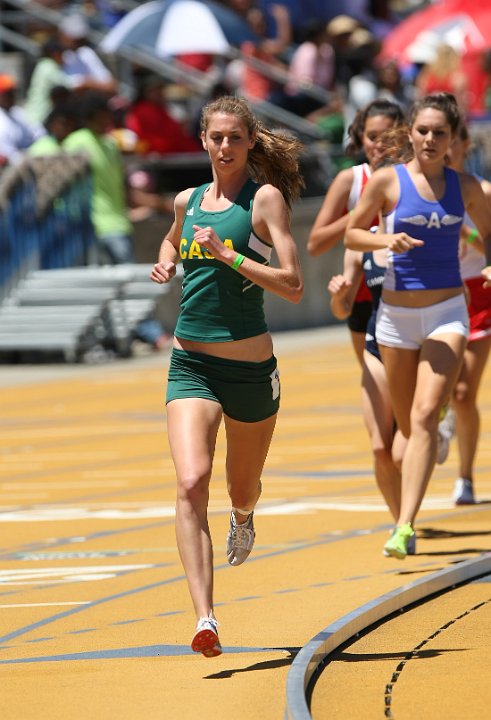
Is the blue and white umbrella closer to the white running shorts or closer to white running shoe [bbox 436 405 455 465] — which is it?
white running shoe [bbox 436 405 455 465]

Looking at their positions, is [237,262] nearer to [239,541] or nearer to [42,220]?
[239,541]

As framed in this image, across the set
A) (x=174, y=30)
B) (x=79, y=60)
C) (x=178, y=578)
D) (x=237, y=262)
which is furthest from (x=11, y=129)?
(x=237, y=262)

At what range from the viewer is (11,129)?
22281 millimetres

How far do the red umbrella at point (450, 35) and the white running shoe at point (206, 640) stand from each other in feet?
67.3

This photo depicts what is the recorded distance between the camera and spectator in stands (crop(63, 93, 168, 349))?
2162 cm

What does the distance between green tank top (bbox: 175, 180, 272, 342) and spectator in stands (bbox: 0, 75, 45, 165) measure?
1418 centimetres

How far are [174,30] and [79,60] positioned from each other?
1903mm

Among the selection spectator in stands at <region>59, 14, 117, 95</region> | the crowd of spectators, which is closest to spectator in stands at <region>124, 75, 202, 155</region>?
the crowd of spectators

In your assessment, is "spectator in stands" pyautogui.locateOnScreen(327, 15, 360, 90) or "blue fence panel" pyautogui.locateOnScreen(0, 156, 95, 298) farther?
"spectator in stands" pyautogui.locateOnScreen(327, 15, 360, 90)

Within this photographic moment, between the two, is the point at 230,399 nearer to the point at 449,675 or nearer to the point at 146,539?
the point at 449,675

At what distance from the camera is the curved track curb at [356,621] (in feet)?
20.6

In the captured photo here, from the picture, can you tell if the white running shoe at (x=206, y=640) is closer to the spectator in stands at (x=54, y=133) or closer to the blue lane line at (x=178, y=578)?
the blue lane line at (x=178, y=578)

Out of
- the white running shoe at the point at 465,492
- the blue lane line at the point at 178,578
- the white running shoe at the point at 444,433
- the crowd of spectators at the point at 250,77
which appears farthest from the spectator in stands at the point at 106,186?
the blue lane line at the point at 178,578

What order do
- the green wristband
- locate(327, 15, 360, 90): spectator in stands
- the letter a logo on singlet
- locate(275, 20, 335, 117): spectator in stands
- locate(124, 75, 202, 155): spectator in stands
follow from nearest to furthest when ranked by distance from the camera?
the green wristband
the letter a logo on singlet
locate(124, 75, 202, 155): spectator in stands
locate(275, 20, 335, 117): spectator in stands
locate(327, 15, 360, 90): spectator in stands
